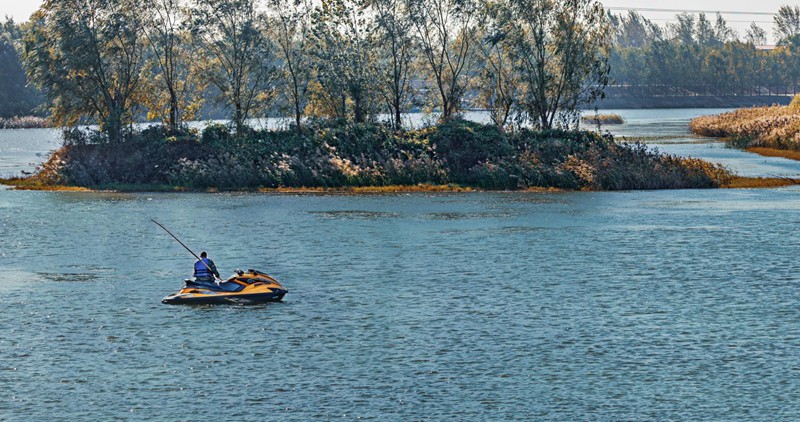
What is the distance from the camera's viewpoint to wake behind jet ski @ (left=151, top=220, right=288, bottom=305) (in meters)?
38.9

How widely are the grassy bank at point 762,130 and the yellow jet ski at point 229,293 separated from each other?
92.6 m

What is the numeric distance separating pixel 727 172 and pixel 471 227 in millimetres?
32581

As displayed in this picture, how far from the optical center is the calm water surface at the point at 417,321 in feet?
88.1

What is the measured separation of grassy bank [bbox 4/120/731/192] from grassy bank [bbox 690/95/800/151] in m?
41.8

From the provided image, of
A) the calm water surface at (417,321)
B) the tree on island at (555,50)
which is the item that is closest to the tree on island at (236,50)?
the tree on island at (555,50)

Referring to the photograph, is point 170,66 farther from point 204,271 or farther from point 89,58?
point 204,271

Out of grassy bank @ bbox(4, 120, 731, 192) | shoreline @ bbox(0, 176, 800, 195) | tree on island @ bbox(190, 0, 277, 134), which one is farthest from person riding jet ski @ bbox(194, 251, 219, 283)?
tree on island @ bbox(190, 0, 277, 134)

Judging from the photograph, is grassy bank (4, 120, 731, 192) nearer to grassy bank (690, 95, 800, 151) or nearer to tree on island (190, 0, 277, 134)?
tree on island (190, 0, 277, 134)

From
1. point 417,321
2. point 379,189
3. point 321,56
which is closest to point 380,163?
point 379,189

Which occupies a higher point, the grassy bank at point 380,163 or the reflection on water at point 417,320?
the grassy bank at point 380,163

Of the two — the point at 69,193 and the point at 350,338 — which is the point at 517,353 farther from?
the point at 69,193

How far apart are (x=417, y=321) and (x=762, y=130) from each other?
356 ft

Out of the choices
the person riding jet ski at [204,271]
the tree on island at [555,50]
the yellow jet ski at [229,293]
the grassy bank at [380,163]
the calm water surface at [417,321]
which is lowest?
the calm water surface at [417,321]

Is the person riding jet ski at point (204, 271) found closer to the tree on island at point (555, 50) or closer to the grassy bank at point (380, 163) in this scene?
the grassy bank at point (380, 163)
